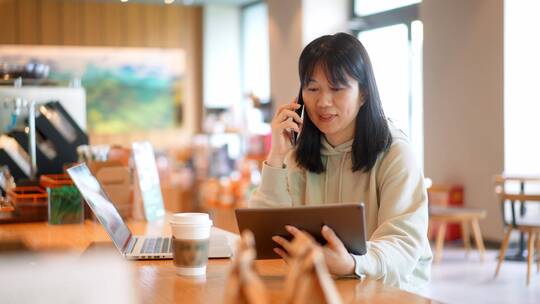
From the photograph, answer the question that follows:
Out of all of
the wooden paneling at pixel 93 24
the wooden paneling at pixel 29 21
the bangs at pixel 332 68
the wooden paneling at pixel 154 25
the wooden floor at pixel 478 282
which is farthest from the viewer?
the wooden paneling at pixel 154 25

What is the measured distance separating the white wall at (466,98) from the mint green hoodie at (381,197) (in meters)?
5.71

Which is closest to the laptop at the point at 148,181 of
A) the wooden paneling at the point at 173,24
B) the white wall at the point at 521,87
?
the white wall at the point at 521,87

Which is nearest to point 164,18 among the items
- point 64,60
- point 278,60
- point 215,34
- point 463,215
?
point 215,34

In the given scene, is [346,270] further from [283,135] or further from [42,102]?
[42,102]

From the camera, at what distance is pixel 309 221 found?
5.47ft

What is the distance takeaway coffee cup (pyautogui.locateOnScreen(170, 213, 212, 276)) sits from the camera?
1.82 meters

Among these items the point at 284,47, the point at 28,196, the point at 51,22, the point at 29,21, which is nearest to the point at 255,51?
the point at 284,47

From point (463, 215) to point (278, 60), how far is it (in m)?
4.67

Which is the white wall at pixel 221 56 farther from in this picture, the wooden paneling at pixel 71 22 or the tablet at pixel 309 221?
the tablet at pixel 309 221

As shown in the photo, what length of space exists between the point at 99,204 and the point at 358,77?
851 mm

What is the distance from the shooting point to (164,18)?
42.4 ft

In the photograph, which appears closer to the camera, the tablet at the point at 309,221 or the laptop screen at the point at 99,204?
the tablet at the point at 309,221

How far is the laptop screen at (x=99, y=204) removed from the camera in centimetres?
214

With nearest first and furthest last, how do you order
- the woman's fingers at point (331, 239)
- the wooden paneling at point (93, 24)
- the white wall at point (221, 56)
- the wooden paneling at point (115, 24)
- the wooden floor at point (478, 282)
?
1. the woman's fingers at point (331, 239)
2. the wooden floor at point (478, 282)
3. the wooden paneling at point (93, 24)
4. the wooden paneling at point (115, 24)
5. the white wall at point (221, 56)
